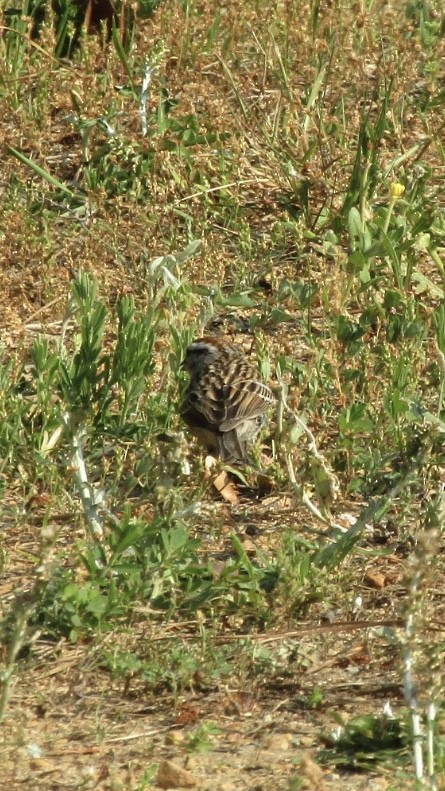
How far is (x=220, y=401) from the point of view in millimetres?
7520

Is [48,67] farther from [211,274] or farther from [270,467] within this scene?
[270,467]

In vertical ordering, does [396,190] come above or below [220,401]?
above

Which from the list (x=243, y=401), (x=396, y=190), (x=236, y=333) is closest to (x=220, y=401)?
(x=243, y=401)

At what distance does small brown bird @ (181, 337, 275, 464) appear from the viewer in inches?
290

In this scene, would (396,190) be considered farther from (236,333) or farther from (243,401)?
(243,401)

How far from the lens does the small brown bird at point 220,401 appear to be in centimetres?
Answer: 736

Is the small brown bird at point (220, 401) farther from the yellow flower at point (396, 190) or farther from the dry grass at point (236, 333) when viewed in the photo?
the yellow flower at point (396, 190)

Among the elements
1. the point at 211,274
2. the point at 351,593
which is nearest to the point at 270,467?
the point at 351,593

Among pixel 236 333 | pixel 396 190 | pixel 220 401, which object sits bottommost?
pixel 220 401

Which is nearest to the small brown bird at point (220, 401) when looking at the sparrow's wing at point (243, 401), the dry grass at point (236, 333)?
the sparrow's wing at point (243, 401)

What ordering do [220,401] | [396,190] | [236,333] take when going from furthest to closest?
[236,333]
[396,190]
[220,401]

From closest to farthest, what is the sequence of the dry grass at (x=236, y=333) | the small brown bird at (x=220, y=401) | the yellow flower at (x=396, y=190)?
1. the dry grass at (x=236, y=333)
2. the small brown bird at (x=220, y=401)
3. the yellow flower at (x=396, y=190)

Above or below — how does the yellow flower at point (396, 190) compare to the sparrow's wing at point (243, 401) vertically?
above

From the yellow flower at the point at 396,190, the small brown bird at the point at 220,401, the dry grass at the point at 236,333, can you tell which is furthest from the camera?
A: the yellow flower at the point at 396,190
